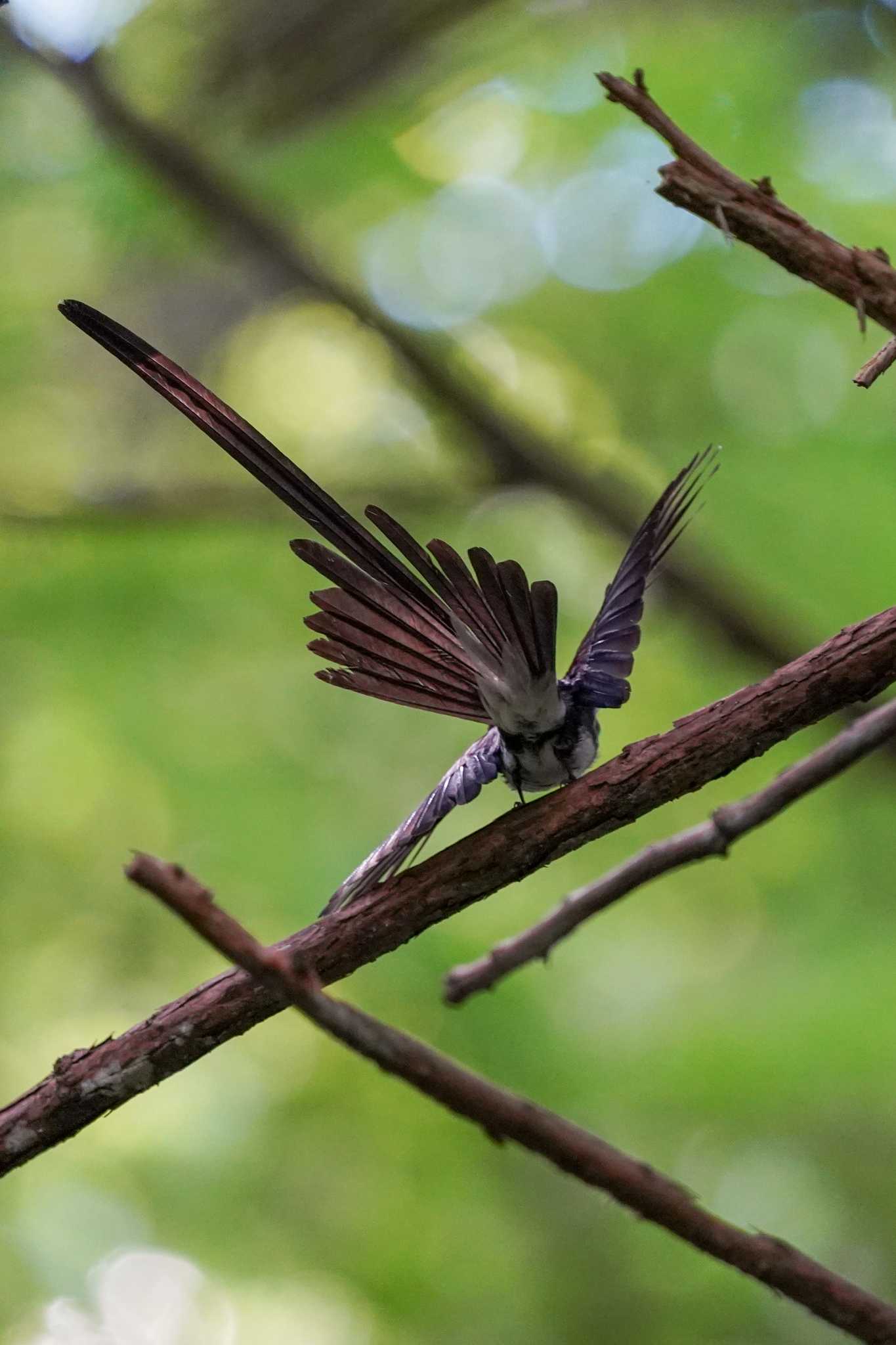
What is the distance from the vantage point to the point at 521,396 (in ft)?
14.6

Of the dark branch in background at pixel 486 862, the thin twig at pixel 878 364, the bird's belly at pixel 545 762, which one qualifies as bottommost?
the dark branch in background at pixel 486 862

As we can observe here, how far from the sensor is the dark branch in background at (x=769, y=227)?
143 centimetres

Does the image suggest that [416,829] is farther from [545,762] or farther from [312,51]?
[312,51]

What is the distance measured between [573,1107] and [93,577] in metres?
2.30

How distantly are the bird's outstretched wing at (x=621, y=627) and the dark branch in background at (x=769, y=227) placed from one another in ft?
0.96

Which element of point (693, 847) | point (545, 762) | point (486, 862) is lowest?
point (486, 862)

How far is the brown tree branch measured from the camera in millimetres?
1010

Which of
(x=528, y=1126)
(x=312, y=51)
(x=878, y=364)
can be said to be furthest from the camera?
(x=312, y=51)

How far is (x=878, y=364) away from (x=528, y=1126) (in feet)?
2.97

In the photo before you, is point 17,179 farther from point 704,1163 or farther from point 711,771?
point 704,1163

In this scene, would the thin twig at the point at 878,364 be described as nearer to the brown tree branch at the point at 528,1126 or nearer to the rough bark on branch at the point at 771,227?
the rough bark on branch at the point at 771,227

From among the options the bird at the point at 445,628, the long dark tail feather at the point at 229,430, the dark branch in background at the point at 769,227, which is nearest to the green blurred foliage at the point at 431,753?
the bird at the point at 445,628

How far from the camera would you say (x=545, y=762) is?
68.6 inches

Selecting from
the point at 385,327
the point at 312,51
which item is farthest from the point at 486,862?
the point at 312,51
